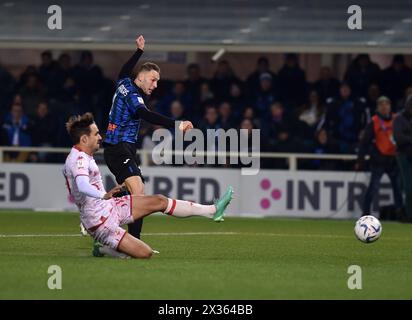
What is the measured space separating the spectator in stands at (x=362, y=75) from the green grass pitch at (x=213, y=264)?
511 centimetres

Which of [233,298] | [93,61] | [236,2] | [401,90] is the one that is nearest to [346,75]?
[401,90]

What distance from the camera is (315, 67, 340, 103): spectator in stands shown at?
24500 mm

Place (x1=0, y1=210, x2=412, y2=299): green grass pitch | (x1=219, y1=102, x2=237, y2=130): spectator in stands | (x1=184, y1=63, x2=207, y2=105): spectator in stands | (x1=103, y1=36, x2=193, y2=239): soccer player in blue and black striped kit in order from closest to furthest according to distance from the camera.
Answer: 1. (x1=0, y1=210, x2=412, y2=299): green grass pitch
2. (x1=103, y1=36, x2=193, y2=239): soccer player in blue and black striped kit
3. (x1=219, y1=102, x2=237, y2=130): spectator in stands
4. (x1=184, y1=63, x2=207, y2=105): spectator in stands

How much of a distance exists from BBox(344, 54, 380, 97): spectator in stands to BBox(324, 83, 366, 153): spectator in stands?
1.50ft

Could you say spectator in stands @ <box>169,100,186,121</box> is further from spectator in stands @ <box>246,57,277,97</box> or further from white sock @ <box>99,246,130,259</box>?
white sock @ <box>99,246,130,259</box>

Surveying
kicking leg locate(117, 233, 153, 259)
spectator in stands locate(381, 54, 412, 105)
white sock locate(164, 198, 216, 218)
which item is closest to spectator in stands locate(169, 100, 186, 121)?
spectator in stands locate(381, 54, 412, 105)

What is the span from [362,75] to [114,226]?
479 inches

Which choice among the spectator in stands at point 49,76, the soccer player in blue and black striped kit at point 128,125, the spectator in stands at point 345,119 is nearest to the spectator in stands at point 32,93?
the spectator in stands at point 49,76

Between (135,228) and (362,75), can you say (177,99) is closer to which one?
(362,75)

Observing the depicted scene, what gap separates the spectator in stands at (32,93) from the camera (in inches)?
997

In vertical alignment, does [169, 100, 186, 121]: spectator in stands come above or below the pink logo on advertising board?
above

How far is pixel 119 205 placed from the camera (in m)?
13.8

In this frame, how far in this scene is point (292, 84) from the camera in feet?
81.3
